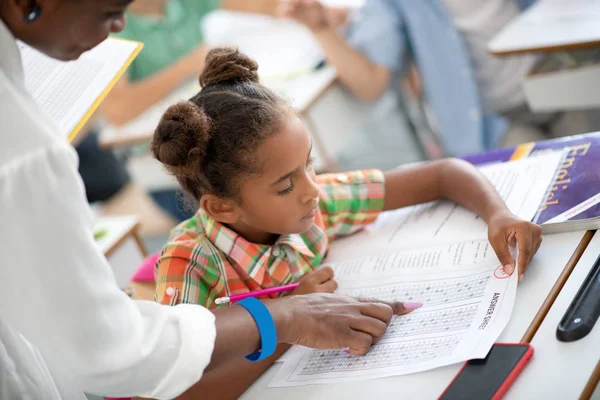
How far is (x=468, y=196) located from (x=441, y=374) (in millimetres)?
413

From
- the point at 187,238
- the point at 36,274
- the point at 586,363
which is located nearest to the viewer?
the point at 36,274

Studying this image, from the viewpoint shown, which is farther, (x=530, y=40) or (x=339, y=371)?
(x=530, y=40)

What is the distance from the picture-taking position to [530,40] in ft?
5.55

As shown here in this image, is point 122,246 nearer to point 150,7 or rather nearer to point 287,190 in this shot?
point 287,190

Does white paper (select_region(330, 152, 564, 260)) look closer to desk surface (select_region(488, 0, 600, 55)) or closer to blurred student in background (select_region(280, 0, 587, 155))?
desk surface (select_region(488, 0, 600, 55))

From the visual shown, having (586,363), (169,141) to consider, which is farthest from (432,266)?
(169,141)

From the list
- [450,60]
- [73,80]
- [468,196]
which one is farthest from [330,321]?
[450,60]

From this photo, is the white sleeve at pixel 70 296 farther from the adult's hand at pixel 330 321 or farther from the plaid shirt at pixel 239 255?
the plaid shirt at pixel 239 255

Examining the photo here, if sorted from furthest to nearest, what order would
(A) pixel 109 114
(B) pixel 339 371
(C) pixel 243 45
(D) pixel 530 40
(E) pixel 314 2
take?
(C) pixel 243 45
(A) pixel 109 114
(E) pixel 314 2
(D) pixel 530 40
(B) pixel 339 371

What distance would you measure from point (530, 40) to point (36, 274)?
139 cm

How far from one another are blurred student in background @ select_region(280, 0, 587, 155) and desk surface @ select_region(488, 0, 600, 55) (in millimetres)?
385

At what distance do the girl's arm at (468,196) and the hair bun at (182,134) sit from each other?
0.39 metres

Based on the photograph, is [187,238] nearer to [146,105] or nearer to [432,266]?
[432,266]

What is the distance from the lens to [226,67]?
1.11 metres
